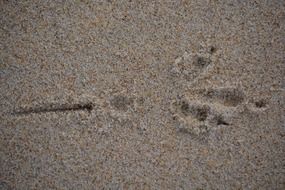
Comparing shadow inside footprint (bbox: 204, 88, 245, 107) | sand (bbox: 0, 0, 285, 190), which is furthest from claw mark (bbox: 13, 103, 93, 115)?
shadow inside footprint (bbox: 204, 88, 245, 107)

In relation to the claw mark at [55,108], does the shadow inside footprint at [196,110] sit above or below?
above

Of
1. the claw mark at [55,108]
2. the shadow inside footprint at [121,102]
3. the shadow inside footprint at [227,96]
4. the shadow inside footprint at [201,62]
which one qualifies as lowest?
the claw mark at [55,108]

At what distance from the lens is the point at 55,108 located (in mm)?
1342

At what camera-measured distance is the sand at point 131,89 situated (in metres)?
1.33

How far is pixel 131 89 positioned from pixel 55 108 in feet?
0.87

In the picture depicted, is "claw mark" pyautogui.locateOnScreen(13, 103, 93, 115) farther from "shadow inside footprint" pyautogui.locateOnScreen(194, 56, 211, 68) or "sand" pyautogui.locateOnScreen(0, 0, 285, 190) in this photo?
"shadow inside footprint" pyautogui.locateOnScreen(194, 56, 211, 68)

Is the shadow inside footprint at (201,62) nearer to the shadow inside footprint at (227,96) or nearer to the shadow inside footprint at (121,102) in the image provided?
the shadow inside footprint at (227,96)

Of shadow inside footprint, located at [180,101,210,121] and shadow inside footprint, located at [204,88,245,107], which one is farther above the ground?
shadow inside footprint, located at [204,88,245,107]

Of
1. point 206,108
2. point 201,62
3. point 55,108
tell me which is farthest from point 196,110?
point 55,108

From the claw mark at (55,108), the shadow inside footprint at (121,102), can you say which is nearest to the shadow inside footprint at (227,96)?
the shadow inside footprint at (121,102)

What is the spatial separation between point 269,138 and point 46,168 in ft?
2.49

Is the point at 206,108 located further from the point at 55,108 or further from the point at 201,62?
the point at 55,108

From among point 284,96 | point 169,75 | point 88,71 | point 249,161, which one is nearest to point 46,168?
point 88,71

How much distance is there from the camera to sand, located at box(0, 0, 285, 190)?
1.33m
